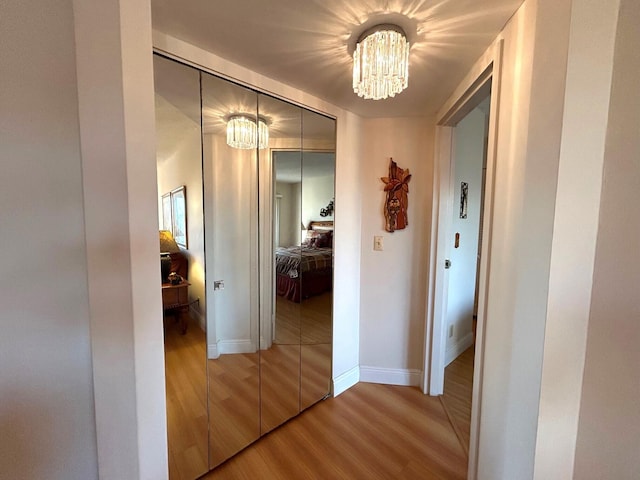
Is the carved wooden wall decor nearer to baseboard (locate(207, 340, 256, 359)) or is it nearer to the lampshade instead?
baseboard (locate(207, 340, 256, 359))

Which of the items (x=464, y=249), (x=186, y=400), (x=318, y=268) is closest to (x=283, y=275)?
(x=318, y=268)

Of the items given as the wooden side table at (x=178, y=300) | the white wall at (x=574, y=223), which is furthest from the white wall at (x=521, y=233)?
the wooden side table at (x=178, y=300)

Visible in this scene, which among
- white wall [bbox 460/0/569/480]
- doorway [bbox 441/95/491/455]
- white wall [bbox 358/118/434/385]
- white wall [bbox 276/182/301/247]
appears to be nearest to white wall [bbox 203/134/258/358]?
white wall [bbox 276/182/301/247]

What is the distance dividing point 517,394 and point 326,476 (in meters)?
1.15

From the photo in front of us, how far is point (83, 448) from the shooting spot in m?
0.74

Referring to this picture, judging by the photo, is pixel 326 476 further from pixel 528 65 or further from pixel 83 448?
pixel 528 65

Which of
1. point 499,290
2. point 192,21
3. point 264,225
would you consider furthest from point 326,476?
point 192,21

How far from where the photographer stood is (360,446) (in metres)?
1.62

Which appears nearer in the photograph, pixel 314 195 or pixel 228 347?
pixel 228 347

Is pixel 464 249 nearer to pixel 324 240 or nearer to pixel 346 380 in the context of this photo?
pixel 324 240

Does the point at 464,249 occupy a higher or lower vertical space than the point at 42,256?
lower

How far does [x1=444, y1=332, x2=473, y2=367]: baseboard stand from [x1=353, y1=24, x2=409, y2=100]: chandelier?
7.72ft

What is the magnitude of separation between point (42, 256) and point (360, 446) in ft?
6.02

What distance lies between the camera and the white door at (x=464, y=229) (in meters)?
2.42
